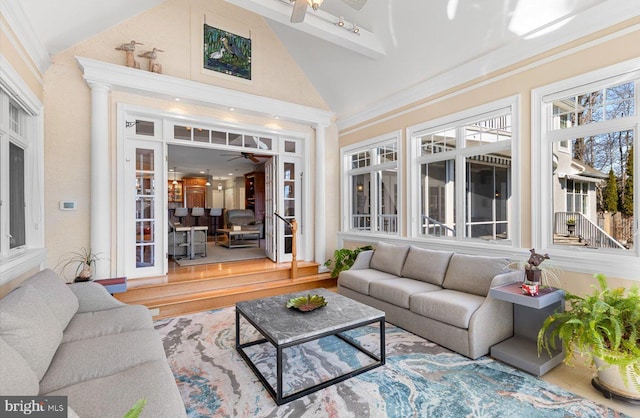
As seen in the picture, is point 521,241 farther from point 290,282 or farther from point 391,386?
point 290,282

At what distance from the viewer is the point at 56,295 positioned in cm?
238

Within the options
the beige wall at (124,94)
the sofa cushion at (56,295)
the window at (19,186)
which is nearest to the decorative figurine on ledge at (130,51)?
the beige wall at (124,94)

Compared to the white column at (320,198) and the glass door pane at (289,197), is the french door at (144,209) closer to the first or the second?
the glass door pane at (289,197)

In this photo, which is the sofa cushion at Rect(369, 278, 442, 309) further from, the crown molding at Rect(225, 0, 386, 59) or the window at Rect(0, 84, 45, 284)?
the window at Rect(0, 84, 45, 284)

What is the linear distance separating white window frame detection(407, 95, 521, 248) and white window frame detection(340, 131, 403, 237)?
0.23 meters

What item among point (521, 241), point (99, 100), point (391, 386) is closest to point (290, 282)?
point (391, 386)

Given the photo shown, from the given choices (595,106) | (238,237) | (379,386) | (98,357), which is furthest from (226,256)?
(595,106)

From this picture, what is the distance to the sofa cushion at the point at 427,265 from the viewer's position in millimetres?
3689

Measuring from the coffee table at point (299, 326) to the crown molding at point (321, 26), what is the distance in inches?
125

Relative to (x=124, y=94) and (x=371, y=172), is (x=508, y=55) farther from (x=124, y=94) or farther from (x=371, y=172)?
(x=124, y=94)

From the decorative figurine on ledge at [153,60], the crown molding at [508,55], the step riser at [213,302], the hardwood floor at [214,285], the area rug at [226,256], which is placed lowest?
the step riser at [213,302]

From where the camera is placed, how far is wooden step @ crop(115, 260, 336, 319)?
4.06 metres

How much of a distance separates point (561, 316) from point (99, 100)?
18.0ft

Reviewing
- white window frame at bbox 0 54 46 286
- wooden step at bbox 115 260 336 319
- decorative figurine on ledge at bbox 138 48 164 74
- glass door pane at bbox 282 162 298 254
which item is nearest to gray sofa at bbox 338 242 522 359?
wooden step at bbox 115 260 336 319
